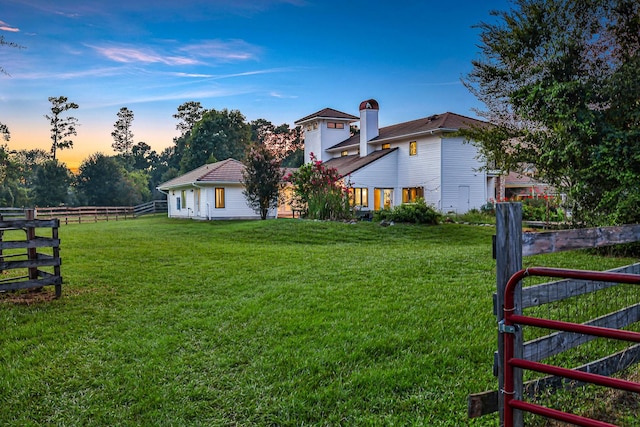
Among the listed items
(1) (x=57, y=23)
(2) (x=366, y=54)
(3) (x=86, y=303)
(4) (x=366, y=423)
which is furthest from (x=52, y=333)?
(2) (x=366, y=54)

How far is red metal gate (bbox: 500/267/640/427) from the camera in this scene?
81.0 inches

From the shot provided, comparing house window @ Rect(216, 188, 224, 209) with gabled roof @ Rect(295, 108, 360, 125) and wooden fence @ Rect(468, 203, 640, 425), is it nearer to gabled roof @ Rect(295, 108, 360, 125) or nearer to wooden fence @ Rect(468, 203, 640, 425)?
gabled roof @ Rect(295, 108, 360, 125)

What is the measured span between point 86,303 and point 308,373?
4569mm

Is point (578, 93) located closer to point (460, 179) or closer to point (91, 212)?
point (460, 179)

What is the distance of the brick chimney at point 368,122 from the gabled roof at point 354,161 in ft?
2.84

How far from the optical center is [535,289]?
9.70ft

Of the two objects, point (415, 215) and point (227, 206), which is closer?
point (415, 215)

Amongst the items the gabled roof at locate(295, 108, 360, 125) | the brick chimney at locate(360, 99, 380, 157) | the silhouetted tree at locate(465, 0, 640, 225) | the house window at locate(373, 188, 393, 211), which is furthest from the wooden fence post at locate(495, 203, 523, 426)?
the gabled roof at locate(295, 108, 360, 125)

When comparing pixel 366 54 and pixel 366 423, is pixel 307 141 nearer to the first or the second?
pixel 366 54

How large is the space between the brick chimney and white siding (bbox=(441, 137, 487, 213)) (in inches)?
261

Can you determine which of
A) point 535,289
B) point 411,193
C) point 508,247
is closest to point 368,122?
point 411,193

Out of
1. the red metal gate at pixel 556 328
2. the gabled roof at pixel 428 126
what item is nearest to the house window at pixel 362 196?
the gabled roof at pixel 428 126

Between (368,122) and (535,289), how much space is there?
29.2 m

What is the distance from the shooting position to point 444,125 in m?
25.6
